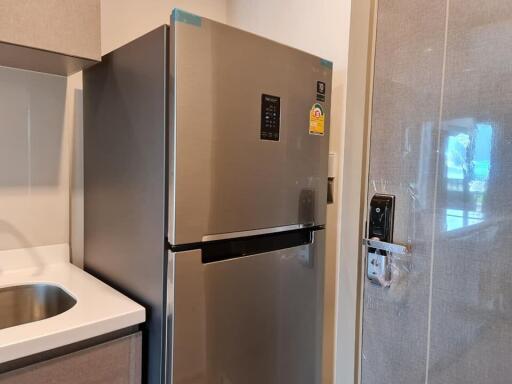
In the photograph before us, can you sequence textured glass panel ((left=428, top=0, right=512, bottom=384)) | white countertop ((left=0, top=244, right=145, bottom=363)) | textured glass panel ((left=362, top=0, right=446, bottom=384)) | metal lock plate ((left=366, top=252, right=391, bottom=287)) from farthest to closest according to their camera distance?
1. metal lock plate ((left=366, top=252, right=391, bottom=287))
2. textured glass panel ((left=362, top=0, right=446, bottom=384))
3. textured glass panel ((left=428, top=0, right=512, bottom=384))
4. white countertop ((left=0, top=244, right=145, bottom=363))

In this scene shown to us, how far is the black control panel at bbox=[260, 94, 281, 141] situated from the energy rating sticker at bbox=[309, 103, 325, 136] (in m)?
Result: 0.16

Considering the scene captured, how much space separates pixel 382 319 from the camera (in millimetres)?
1250

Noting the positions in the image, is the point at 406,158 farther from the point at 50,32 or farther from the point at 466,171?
the point at 50,32

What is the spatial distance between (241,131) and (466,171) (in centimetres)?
64

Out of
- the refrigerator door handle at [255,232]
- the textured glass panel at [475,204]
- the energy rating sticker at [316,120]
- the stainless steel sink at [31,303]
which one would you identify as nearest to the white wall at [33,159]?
the stainless steel sink at [31,303]

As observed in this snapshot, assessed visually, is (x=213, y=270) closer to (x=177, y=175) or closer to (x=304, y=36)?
(x=177, y=175)

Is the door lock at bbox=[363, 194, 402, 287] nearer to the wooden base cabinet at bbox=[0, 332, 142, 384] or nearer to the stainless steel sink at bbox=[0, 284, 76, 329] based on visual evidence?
the wooden base cabinet at bbox=[0, 332, 142, 384]

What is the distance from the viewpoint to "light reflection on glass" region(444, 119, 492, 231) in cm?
99

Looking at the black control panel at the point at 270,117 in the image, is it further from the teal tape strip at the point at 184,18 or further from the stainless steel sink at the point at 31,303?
the stainless steel sink at the point at 31,303

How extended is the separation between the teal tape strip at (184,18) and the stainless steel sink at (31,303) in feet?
3.08

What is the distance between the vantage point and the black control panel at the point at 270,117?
3.75 feet

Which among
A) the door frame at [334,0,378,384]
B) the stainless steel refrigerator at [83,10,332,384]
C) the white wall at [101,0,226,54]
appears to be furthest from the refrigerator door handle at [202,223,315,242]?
the white wall at [101,0,226,54]

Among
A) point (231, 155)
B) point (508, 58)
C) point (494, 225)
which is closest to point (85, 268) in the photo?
point (231, 155)

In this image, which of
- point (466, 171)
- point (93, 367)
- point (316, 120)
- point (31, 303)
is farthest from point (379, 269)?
point (31, 303)
